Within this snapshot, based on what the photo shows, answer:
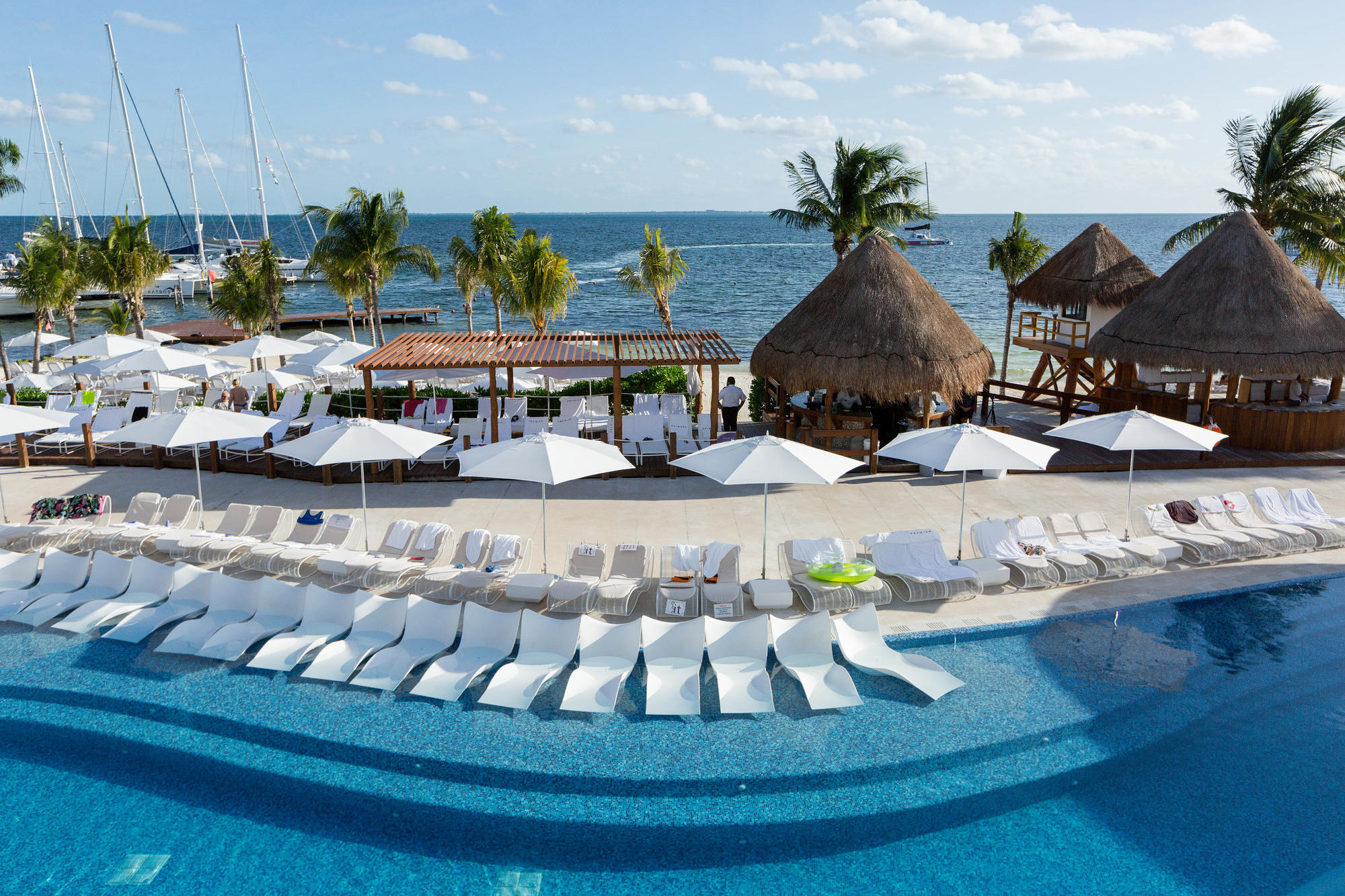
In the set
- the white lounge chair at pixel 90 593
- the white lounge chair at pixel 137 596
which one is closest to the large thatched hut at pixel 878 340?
the white lounge chair at pixel 137 596

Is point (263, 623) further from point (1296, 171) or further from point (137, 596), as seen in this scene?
point (1296, 171)

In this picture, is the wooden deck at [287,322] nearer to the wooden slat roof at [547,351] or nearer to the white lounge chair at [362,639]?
the wooden slat roof at [547,351]

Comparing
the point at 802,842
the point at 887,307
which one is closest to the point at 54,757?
the point at 802,842

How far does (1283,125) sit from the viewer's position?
65.2ft

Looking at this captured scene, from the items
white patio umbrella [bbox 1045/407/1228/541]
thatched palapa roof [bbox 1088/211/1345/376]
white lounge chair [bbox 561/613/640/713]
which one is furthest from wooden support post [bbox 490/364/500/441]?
thatched palapa roof [bbox 1088/211/1345/376]

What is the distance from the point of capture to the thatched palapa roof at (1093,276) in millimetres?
19656

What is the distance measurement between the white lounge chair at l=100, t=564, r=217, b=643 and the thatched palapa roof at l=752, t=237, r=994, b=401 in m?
9.81

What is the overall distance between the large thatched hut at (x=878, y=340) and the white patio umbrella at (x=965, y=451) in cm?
394

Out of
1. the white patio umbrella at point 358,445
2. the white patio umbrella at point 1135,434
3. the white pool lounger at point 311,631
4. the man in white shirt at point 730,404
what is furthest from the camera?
the man in white shirt at point 730,404

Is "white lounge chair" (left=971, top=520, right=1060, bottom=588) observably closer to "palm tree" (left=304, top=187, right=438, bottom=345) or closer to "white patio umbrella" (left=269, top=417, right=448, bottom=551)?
"white patio umbrella" (left=269, top=417, right=448, bottom=551)

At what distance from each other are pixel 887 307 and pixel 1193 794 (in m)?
9.96

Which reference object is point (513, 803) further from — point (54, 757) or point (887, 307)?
point (887, 307)

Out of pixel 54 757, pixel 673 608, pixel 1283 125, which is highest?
pixel 1283 125

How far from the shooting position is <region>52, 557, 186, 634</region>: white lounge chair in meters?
8.94
